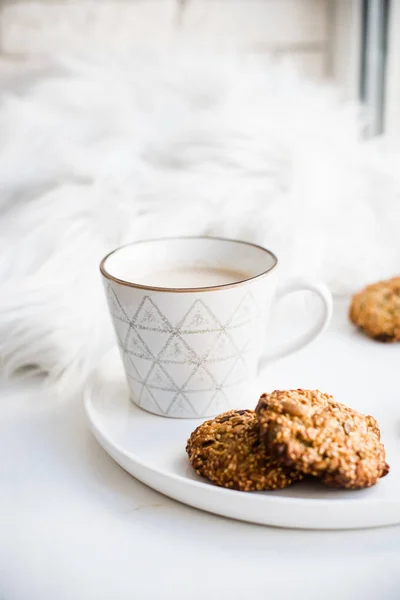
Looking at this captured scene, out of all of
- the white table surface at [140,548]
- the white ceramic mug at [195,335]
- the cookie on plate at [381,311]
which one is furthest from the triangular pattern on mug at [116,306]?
the cookie on plate at [381,311]

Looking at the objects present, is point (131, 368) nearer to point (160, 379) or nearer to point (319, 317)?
point (160, 379)

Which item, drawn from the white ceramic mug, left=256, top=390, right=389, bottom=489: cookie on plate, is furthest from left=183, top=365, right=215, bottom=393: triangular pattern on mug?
left=256, top=390, right=389, bottom=489: cookie on plate

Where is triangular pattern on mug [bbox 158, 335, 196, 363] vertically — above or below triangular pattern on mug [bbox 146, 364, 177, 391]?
above

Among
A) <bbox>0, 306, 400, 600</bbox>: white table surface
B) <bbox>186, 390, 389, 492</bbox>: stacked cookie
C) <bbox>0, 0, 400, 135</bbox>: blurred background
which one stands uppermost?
<bbox>0, 0, 400, 135</bbox>: blurred background

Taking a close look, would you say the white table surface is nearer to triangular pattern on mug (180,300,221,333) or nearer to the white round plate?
the white round plate

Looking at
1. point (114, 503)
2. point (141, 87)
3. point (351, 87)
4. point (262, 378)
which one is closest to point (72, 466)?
point (114, 503)

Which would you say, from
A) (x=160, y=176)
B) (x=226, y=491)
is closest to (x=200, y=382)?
(x=226, y=491)

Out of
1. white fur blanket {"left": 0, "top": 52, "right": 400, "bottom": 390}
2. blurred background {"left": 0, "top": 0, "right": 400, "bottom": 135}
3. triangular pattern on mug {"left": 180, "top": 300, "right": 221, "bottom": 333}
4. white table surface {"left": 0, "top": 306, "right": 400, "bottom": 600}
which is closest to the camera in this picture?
white table surface {"left": 0, "top": 306, "right": 400, "bottom": 600}

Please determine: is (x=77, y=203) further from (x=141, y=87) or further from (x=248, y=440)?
(x=248, y=440)
